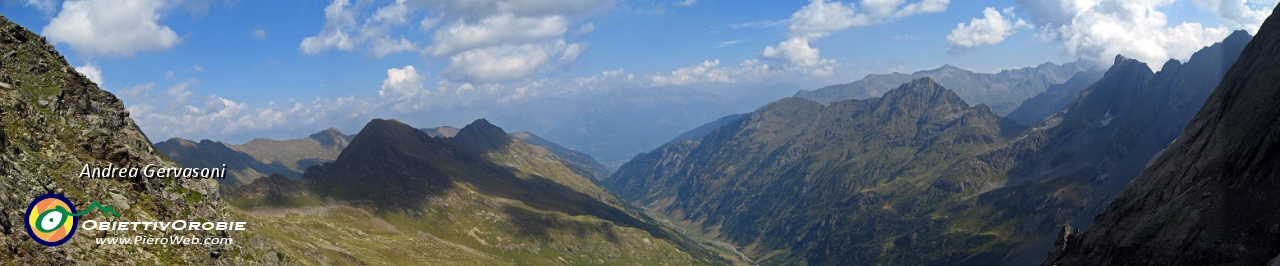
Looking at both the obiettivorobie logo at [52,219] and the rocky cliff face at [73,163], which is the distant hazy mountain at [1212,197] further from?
the obiettivorobie logo at [52,219]

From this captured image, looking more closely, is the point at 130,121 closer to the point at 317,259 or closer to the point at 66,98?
the point at 66,98

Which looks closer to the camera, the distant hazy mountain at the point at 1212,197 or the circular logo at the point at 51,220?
the circular logo at the point at 51,220

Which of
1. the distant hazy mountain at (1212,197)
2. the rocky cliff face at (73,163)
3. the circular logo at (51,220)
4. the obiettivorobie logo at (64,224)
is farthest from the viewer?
the distant hazy mountain at (1212,197)

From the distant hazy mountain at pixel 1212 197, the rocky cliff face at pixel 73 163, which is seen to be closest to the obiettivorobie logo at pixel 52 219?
the rocky cliff face at pixel 73 163

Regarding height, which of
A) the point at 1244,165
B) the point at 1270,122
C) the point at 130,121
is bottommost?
the point at 1244,165

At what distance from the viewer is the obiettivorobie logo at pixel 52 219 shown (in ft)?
138

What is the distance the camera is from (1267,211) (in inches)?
3152

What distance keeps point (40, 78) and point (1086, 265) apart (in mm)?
146831

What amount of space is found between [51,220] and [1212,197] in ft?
470

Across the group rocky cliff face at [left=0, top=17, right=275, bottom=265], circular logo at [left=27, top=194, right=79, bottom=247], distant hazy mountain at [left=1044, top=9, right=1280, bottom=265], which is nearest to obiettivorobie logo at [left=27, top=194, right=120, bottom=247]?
circular logo at [left=27, top=194, right=79, bottom=247]

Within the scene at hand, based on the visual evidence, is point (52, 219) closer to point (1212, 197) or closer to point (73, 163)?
point (73, 163)

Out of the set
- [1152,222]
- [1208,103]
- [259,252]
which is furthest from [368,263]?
[1208,103]

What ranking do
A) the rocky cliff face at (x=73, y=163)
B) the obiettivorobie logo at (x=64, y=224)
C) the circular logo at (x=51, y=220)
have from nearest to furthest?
the circular logo at (x=51, y=220), the obiettivorobie logo at (x=64, y=224), the rocky cliff face at (x=73, y=163)

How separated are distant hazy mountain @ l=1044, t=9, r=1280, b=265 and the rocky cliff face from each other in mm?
125730
